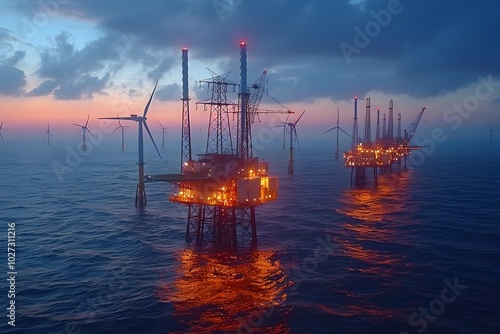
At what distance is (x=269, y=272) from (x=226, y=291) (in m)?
6.42

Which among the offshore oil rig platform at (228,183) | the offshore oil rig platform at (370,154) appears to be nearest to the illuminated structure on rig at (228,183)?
the offshore oil rig platform at (228,183)

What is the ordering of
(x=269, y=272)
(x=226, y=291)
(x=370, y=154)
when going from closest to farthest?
(x=226, y=291) → (x=269, y=272) → (x=370, y=154)

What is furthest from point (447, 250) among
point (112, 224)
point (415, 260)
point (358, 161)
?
point (358, 161)

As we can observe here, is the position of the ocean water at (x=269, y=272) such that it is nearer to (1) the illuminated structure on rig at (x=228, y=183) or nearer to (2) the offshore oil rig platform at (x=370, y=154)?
(1) the illuminated structure on rig at (x=228, y=183)

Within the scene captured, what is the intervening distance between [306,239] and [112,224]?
1327 inches

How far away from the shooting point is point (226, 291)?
3831 centimetres

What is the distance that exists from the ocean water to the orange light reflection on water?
0.52 feet

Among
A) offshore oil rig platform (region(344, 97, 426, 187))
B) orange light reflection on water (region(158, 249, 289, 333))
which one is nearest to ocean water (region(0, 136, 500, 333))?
Answer: orange light reflection on water (region(158, 249, 289, 333))

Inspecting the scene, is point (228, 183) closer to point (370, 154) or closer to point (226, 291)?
point (226, 291)

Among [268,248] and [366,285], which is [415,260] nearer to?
[366,285]

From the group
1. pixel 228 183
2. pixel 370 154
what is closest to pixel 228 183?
pixel 228 183

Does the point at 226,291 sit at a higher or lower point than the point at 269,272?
lower

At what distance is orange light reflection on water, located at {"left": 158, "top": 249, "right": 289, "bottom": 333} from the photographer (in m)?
32.5

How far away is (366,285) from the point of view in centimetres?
3938
